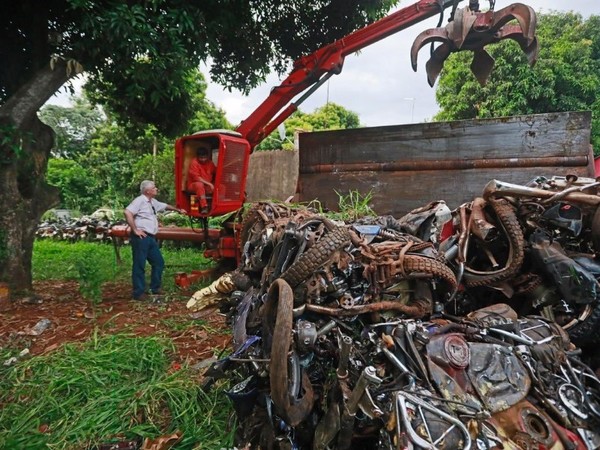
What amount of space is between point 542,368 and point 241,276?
6.46 feet

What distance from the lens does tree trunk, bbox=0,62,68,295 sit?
4.12 m

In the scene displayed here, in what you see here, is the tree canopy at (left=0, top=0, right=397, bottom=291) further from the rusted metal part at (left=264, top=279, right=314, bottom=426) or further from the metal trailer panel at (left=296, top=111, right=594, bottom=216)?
the rusted metal part at (left=264, top=279, right=314, bottom=426)

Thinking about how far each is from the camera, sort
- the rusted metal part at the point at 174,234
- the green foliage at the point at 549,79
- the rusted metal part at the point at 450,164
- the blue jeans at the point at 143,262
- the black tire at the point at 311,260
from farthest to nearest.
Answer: the green foliage at the point at 549,79 → the rusted metal part at the point at 174,234 → the blue jeans at the point at 143,262 → the rusted metal part at the point at 450,164 → the black tire at the point at 311,260

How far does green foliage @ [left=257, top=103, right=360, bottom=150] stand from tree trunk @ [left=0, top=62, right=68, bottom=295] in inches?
469

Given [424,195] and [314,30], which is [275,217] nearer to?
[424,195]

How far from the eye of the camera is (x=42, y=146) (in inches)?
186

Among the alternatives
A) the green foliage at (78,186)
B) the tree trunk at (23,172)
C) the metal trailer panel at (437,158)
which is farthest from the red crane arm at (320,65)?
the green foliage at (78,186)

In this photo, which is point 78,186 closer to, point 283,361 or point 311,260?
point 311,260

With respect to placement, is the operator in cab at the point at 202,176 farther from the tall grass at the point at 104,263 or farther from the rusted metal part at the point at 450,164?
the tall grass at the point at 104,263

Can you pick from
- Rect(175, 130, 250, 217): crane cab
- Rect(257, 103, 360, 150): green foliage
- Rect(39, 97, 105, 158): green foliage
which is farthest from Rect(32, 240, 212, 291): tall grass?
Rect(39, 97, 105, 158): green foliage

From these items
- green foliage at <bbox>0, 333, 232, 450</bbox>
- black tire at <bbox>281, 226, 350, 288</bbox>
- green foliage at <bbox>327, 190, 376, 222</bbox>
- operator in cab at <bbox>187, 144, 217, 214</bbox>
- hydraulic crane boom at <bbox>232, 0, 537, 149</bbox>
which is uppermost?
hydraulic crane boom at <bbox>232, 0, 537, 149</bbox>

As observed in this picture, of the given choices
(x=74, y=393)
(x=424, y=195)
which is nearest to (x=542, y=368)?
(x=424, y=195)

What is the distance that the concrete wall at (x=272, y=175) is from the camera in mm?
8266

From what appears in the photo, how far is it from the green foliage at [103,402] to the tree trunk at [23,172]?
1911mm
